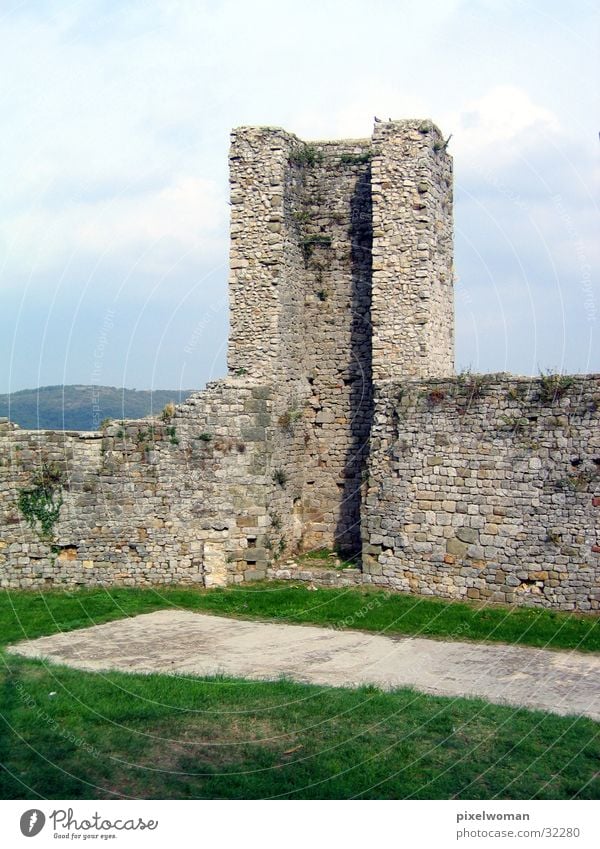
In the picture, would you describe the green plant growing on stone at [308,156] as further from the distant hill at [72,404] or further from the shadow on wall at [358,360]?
the distant hill at [72,404]

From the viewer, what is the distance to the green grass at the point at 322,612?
577 inches

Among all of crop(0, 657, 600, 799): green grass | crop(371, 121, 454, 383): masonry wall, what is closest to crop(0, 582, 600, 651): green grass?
crop(0, 657, 600, 799): green grass

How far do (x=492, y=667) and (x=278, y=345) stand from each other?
28.4ft

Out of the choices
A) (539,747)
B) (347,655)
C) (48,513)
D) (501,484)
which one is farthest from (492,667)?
(48,513)

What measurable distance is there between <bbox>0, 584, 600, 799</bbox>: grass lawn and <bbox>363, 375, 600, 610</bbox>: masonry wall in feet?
17.8

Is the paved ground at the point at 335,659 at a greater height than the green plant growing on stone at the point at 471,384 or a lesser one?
lesser

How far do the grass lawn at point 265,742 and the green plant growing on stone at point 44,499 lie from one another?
639 centimetres

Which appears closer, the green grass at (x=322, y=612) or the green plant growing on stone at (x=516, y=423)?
the green grass at (x=322, y=612)

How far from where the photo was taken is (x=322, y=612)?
16250mm

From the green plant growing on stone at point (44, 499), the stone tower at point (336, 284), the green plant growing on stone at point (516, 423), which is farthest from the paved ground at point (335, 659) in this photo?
the stone tower at point (336, 284)

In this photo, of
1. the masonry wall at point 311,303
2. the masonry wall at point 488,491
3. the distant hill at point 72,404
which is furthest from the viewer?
the distant hill at point 72,404

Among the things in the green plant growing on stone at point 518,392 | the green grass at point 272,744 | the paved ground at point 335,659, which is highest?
the green plant growing on stone at point 518,392

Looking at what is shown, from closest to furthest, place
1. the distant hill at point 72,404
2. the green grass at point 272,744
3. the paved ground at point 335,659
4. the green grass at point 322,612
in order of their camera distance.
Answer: the green grass at point 272,744 < the paved ground at point 335,659 < the green grass at point 322,612 < the distant hill at point 72,404
